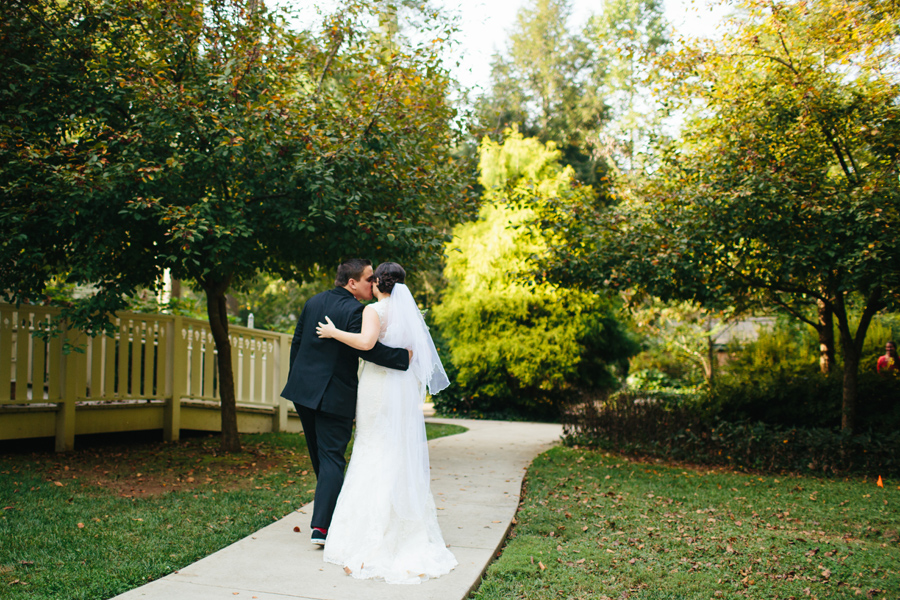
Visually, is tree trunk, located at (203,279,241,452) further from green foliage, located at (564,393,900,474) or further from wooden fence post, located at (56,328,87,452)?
green foliage, located at (564,393,900,474)

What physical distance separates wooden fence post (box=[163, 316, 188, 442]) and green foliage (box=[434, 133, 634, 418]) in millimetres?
9838

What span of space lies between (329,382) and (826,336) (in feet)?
33.0

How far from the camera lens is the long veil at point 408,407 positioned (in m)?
4.64

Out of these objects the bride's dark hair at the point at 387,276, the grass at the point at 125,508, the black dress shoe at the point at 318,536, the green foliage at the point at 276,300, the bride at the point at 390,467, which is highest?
the green foliage at the point at 276,300

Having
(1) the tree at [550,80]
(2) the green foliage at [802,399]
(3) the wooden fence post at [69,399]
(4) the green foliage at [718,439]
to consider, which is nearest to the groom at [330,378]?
(3) the wooden fence post at [69,399]

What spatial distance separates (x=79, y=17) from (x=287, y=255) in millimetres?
3473

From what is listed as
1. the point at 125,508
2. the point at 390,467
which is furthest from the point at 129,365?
the point at 390,467

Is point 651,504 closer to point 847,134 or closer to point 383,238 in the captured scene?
point 383,238

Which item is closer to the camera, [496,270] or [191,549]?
[191,549]

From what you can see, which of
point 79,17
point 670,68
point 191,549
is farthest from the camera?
point 670,68

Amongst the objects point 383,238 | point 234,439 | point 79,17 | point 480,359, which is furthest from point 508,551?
point 480,359

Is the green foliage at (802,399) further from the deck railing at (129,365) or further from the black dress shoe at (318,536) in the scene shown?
the deck railing at (129,365)

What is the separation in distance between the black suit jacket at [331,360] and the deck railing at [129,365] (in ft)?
10.2

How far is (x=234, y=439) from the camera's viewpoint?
355 inches
